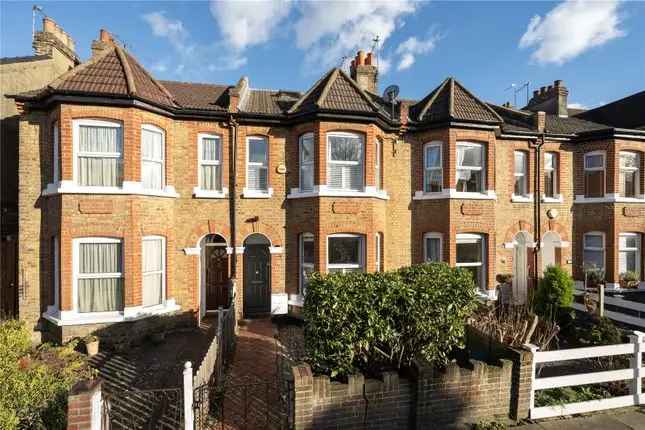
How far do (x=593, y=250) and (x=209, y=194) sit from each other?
14.4 meters

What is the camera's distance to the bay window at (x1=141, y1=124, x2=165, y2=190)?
913 centimetres

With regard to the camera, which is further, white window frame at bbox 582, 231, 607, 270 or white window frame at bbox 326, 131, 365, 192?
white window frame at bbox 582, 231, 607, 270

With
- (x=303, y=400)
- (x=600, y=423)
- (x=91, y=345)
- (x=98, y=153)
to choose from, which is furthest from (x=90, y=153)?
(x=600, y=423)

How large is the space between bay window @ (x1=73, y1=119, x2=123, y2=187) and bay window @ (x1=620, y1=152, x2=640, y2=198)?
678 inches

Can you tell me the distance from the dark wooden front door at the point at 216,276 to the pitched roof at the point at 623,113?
17.2m

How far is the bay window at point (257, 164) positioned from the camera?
10477 millimetres

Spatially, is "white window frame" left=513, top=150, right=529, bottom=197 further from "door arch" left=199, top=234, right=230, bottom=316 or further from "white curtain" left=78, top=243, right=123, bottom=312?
"white curtain" left=78, top=243, right=123, bottom=312

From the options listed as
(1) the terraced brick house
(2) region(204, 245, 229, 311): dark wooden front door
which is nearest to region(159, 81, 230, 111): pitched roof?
(1) the terraced brick house

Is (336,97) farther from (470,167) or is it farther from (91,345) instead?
(91,345)

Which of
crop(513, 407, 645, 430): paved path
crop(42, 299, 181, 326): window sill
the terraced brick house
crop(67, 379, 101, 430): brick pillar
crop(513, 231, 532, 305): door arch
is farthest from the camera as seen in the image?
crop(513, 231, 532, 305): door arch

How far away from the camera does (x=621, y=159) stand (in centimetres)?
1209

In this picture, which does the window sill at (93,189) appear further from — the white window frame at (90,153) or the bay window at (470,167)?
the bay window at (470,167)

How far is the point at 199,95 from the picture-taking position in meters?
11.5

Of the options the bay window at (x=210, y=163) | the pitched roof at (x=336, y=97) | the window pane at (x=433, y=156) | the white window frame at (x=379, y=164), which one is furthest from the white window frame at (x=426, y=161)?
the bay window at (x=210, y=163)
